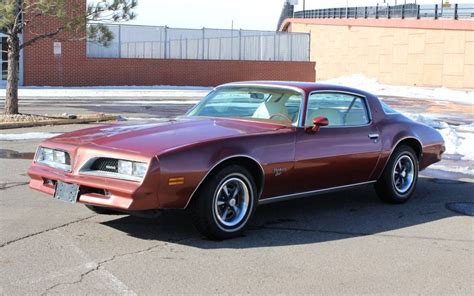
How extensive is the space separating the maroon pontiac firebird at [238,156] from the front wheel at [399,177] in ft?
0.04

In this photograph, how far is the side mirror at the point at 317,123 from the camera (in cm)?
616

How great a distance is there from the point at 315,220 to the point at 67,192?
8.49 ft

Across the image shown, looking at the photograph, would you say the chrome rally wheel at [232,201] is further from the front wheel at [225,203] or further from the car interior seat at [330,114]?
the car interior seat at [330,114]

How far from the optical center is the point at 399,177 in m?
7.46

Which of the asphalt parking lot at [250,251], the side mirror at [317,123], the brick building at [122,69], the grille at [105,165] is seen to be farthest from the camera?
the brick building at [122,69]

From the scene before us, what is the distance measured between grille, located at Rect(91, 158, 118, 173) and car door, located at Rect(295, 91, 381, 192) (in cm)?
182

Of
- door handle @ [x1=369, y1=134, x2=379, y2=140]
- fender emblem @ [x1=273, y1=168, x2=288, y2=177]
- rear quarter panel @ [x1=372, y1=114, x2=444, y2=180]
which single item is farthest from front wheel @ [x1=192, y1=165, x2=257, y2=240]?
rear quarter panel @ [x1=372, y1=114, x2=444, y2=180]

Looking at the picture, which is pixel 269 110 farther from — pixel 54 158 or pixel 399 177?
pixel 54 158

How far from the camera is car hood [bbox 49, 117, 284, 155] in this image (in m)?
5.31

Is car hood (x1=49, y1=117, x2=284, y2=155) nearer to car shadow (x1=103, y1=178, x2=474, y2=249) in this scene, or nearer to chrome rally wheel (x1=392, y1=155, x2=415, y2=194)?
car shadow (x1=103, y1=178, x2=474, y2=249)

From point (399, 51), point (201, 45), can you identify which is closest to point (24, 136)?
point (201, 45)

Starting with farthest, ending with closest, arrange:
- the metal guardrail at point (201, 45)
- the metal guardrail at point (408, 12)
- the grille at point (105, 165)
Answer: the metal guardrail at point (408, 12)
the metal guardrail at point (201, 45)
the grille at point (105, 165)

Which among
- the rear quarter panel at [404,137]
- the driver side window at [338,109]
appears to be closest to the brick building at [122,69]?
the rear quarter panel at [404,137]

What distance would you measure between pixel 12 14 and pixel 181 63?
75.7 ft
